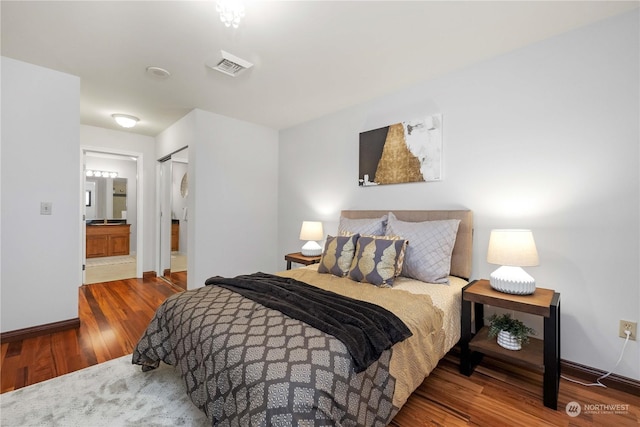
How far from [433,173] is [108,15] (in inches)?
108

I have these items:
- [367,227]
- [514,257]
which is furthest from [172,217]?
[514,257]

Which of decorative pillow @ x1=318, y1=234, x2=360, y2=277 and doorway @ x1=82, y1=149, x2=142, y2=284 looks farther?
doorway @ x1=82, y1=149, x2=142, y2=284

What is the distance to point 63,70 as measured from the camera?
254cm

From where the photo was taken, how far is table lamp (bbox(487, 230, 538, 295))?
1777mm

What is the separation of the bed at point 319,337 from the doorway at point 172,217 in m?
2.88

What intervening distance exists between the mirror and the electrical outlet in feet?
27.7

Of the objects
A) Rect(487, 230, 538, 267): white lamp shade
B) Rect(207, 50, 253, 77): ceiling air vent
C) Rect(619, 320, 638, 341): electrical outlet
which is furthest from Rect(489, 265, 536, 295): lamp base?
Rect(207, 50, 253, 77): ceiling air vent

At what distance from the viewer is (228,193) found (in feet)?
12.1

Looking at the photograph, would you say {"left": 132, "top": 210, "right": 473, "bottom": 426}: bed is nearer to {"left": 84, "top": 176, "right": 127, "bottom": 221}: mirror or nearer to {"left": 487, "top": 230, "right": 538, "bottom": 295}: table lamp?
{"left": 487, "top": 230, "right": 538, "bottom": 295}: table lamp

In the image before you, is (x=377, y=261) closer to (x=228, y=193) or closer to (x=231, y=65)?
(x=231, y=65)

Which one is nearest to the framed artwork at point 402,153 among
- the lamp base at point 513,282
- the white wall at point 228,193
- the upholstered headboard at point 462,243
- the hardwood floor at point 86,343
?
the upholstered headboard at point 462,243

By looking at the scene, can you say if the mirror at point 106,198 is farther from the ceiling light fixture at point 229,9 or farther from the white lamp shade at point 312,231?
the ceiling light fixture at point 229,9

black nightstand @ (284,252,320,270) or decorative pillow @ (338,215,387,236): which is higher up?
decorative pillow @ (338,215,387,236)

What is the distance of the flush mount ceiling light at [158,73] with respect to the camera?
247 centimetres
